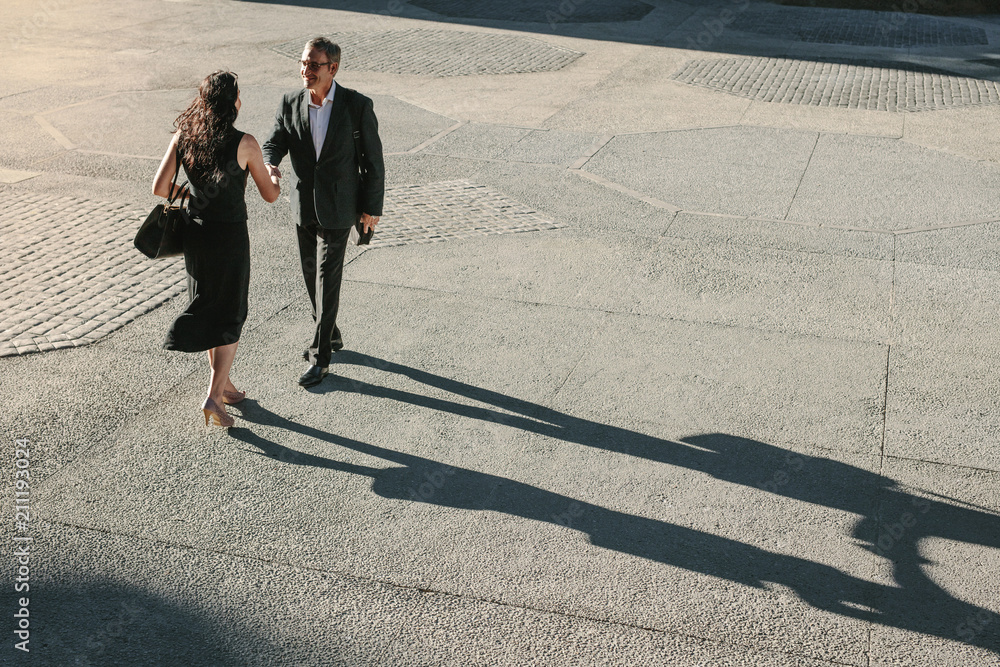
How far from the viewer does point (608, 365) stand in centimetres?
687

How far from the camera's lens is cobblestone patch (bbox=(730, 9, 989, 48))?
65.1 ft

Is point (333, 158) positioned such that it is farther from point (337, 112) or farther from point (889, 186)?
point (889, 186)

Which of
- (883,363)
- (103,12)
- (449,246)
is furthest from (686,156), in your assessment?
(103,12)

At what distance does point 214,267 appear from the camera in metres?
5.83

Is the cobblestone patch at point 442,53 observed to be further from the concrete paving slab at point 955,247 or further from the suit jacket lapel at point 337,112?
the suit jacket lapel at point 337,112

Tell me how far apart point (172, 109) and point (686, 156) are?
276 inches

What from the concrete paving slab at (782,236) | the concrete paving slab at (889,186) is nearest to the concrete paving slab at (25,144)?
the concrete paving slab at (782,236)

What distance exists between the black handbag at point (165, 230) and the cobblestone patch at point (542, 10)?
16220 millimetres

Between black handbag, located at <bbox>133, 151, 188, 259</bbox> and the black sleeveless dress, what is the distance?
53mm

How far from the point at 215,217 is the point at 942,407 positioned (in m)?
4.77

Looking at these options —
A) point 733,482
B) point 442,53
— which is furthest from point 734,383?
A: point 442,53

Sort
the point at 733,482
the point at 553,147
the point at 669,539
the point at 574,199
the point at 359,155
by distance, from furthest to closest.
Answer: the point at 553,147 < the point at 574,199 < the point at 359,155 < the point at 733,482 < the point at 669,539

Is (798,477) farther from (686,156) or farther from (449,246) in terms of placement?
(686,156)

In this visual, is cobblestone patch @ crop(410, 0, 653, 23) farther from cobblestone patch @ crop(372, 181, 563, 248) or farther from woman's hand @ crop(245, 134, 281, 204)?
woman's hand @ crop(245, 134, 281, 204)
